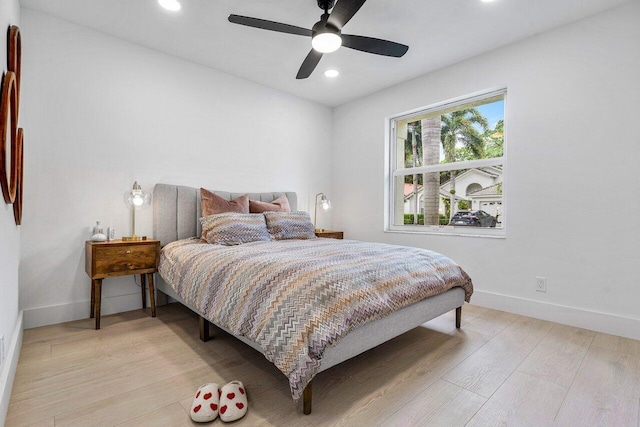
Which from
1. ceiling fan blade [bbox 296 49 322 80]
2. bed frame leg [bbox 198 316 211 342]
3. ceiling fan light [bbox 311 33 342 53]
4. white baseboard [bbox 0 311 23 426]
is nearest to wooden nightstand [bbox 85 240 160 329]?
white baseboard [bbox 0 311 23 426]

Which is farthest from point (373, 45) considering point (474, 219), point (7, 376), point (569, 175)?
point (7, 376)

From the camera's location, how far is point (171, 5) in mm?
2439

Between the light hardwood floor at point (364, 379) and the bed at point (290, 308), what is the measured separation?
20 cm

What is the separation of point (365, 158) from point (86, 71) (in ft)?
10.1

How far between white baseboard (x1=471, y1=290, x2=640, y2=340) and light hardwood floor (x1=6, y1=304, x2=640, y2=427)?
90mm

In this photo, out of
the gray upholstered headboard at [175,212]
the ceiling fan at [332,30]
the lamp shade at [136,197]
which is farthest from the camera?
the gray upholstered headboard at [175,212]

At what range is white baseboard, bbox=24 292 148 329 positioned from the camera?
2488mm

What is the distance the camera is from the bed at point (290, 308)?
1443 mm

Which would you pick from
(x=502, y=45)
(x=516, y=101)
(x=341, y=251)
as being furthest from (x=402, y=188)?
(x=341, y=251)

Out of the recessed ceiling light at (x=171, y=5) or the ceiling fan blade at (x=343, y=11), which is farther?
the recessed ceiling light at (x=171, y=5)

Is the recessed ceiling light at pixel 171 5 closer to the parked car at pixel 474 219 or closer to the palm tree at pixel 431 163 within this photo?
the palm tree at pixel 431 163

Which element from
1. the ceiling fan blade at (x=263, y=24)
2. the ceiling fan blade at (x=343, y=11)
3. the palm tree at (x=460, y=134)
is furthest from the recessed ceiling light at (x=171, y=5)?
the palm tree at (x=460, y=134)

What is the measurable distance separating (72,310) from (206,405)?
6.56 feet

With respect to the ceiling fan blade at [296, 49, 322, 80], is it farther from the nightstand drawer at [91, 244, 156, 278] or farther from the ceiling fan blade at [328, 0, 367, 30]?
the nightstand drawer at [91, 244, 156, 278]
